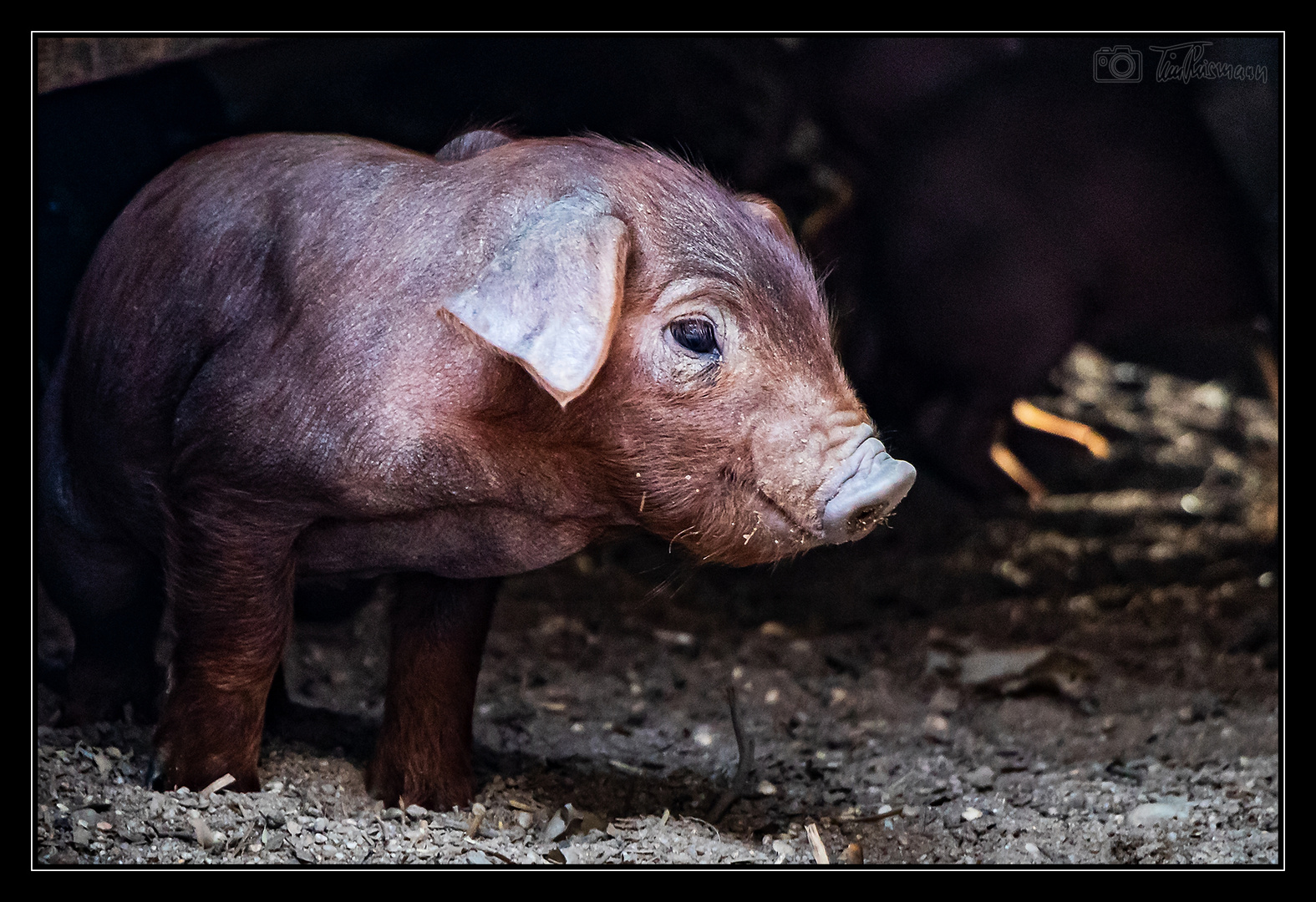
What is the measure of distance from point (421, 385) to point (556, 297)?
1.20 ft

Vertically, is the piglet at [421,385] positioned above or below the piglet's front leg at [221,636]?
above

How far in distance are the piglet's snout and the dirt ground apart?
1.68ft

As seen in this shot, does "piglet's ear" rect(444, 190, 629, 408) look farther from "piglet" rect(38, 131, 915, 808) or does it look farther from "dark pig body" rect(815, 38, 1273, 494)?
"dark pig body" rect(815, 38, 1273, 494)

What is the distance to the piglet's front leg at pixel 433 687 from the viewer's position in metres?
3.07

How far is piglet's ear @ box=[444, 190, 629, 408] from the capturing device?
2.37 metres

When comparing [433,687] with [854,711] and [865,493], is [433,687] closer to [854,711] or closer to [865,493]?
[865,493]

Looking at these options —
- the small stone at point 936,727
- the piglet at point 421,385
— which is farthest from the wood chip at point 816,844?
the small stone at point 936,727

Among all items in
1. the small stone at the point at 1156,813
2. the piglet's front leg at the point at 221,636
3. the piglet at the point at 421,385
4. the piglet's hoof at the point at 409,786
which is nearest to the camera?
the piglet at the point at 421,385

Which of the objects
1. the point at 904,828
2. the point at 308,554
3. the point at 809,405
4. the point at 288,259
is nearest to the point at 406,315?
the point at 288,259

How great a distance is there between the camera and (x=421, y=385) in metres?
2.59

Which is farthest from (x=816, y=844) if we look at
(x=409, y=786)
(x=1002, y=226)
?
(x=1002, y=226)

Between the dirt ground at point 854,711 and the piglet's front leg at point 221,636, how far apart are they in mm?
83

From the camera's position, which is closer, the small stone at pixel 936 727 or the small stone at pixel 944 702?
the small stone at pixel 936 727

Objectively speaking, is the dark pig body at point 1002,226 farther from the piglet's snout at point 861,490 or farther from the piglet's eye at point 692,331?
the piglet's snout at point 861,490
